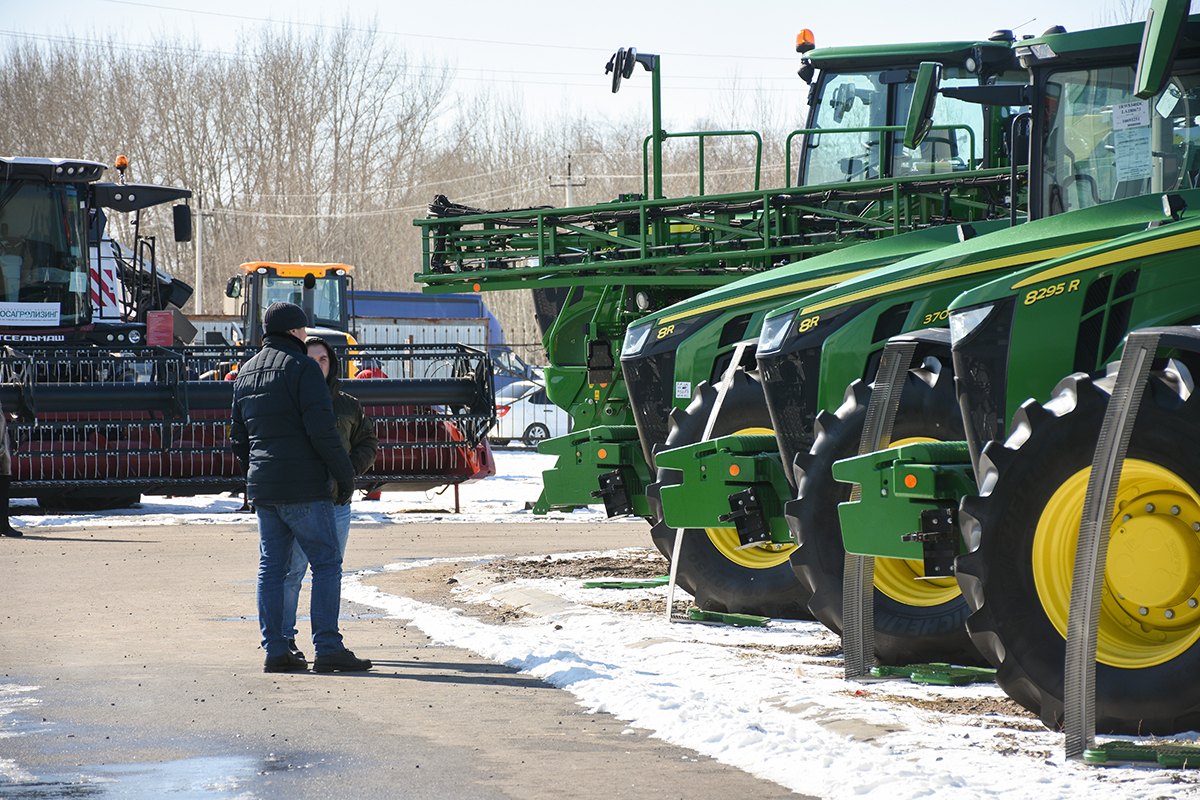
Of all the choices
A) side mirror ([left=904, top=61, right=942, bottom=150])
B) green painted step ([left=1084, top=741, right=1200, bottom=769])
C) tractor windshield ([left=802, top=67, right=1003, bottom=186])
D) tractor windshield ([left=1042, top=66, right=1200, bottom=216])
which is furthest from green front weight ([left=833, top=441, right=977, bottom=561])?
tractor windshield ([left=802, top=67, right=1003, bottom=186])

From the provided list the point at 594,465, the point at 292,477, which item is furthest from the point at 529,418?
the point at 292,477

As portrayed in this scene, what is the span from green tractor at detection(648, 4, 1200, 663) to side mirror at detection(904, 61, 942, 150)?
0.29m

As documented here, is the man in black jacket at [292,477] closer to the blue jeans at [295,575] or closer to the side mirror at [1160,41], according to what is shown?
the blue jeans at [295,575]

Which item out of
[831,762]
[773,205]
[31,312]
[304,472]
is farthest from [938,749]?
[31,312]

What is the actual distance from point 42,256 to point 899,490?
13448mm

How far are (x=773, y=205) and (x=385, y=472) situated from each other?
237 inches

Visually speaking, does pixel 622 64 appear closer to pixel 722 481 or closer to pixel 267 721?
pixel 722 481

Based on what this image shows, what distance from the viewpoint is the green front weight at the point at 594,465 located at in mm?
9727

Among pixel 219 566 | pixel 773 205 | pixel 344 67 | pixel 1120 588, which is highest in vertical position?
pixel 344 67

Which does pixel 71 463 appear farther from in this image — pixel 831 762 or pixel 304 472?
pixel 831 762

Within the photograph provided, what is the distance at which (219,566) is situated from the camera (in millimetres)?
11625

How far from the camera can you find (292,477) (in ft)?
22.7

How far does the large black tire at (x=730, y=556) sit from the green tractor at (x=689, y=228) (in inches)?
41.1

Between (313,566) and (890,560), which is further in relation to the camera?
(313,566)
